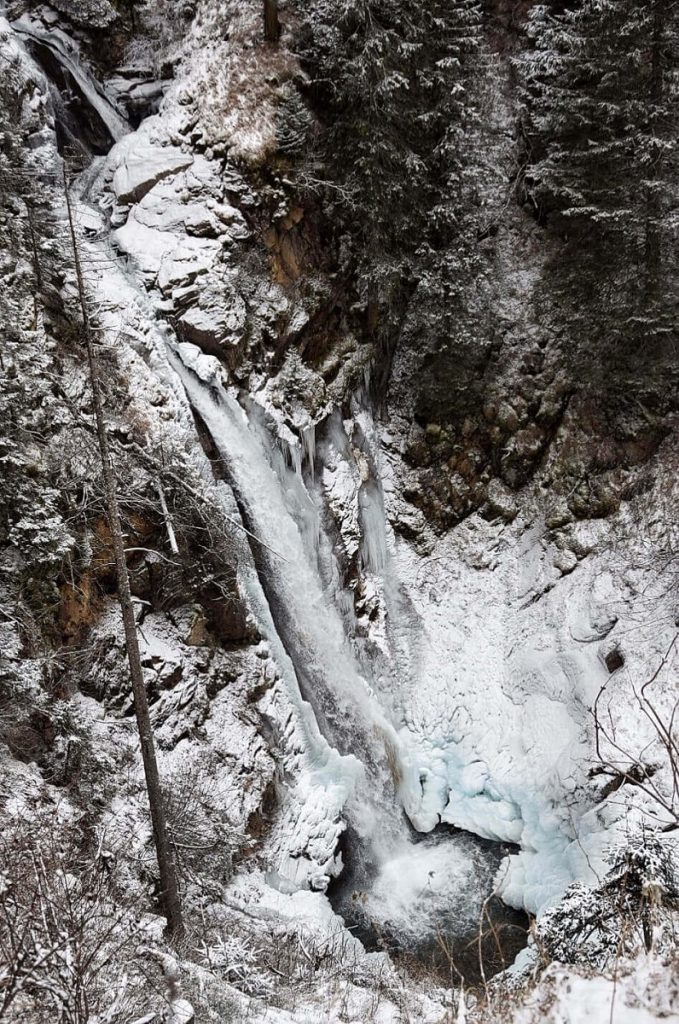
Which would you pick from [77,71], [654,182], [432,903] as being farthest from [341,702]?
[77,71]

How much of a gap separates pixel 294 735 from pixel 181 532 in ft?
13.2

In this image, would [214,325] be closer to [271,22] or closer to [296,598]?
[296,598]

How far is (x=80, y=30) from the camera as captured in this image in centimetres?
1461

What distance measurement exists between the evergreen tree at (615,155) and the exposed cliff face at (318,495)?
0.83m

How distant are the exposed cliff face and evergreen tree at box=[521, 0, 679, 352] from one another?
0.83 metres

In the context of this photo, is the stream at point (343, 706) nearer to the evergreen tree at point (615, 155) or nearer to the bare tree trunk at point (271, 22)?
the bare tree trunk at point (271, 22)

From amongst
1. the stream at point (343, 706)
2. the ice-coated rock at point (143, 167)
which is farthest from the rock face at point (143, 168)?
the stream at point (343, 706)

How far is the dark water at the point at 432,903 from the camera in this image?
892 cm

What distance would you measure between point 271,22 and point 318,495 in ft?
33.5

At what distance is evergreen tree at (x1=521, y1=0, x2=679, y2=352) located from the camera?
11984 mm

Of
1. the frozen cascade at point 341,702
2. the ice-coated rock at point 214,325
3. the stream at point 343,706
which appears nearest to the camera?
the stream at point 343,706

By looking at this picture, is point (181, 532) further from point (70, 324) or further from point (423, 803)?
point (423, 803)

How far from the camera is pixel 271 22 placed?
1328cm

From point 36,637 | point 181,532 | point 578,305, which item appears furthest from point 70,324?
point 578,305
